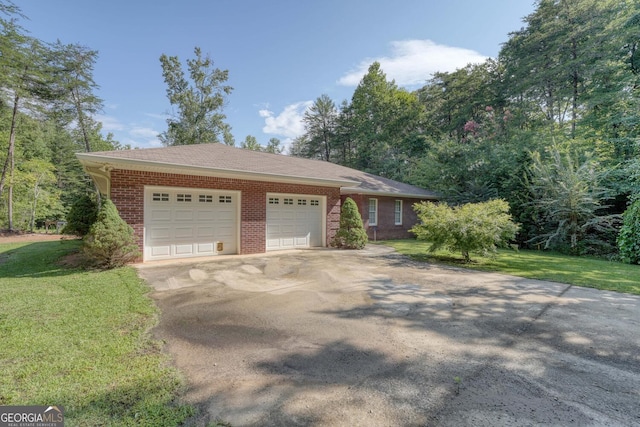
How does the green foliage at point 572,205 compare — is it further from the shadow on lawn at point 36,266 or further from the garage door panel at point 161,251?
the shadow on lawn at point 36,266

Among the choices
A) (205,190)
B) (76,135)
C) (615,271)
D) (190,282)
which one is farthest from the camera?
(76,135)

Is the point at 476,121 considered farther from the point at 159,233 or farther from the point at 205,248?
the point at 159,233

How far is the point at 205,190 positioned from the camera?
877 cm

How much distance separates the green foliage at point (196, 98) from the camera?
2561cm

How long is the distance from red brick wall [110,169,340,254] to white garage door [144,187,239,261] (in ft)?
0.75

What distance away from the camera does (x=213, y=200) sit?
9039mm

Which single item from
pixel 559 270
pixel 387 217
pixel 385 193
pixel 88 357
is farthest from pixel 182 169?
pixel 559 270

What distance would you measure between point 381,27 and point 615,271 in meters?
11.6

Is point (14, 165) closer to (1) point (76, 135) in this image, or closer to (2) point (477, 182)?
(1) point (76, 135)

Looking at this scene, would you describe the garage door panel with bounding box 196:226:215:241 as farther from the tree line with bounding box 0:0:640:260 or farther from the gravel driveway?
the tree line with bounding box 0:0:640:260

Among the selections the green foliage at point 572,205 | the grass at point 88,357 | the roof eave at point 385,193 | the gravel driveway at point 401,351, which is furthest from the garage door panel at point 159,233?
the green foliage at point 572,205

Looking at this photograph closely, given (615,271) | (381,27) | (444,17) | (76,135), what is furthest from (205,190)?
(76,135)

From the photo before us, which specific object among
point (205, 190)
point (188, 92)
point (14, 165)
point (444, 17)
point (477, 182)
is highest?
point (188, 92)

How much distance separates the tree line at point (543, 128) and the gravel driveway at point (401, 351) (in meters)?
7.79
